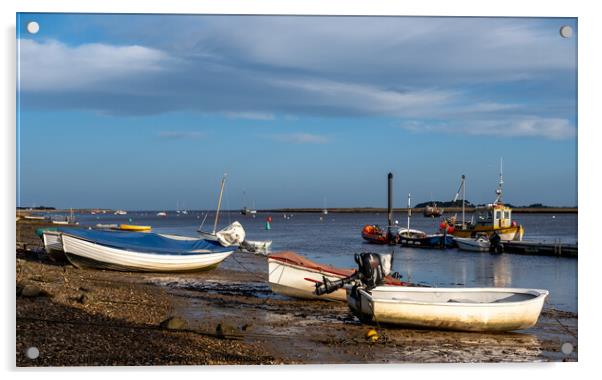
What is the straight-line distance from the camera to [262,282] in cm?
1645

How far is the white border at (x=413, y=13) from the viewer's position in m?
7.06

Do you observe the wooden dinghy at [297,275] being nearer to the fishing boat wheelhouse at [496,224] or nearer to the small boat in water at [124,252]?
the small boat in water at [124,252]

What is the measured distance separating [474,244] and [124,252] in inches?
769

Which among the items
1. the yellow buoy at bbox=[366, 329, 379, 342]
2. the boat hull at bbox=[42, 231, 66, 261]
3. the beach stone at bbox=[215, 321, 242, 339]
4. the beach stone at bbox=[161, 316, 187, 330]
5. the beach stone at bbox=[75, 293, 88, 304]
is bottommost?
the yellow buoy at bbox=[366, 329, 379, 342]

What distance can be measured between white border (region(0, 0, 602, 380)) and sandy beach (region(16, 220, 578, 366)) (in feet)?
0.80

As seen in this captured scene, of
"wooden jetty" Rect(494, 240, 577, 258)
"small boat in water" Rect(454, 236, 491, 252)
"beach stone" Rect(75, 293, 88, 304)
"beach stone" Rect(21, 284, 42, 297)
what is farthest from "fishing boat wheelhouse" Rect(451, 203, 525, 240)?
"beach stone" Rect(21, 284, 42, 297)

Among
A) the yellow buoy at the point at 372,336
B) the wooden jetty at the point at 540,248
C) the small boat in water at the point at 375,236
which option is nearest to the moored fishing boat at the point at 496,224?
the wooden jetty at the point at 540,248

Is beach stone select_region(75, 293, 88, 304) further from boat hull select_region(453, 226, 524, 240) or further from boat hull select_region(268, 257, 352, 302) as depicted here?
boat hull select_region(453, 226, 524, 240)

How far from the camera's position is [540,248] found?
27.5 meters

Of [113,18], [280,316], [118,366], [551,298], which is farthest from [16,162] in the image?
[551,298]

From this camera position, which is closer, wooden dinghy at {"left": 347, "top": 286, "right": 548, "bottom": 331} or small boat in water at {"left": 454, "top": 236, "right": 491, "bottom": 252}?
wooden dinghy at {"left": 347, "top": 286, "right": 548, "bottom": 331}

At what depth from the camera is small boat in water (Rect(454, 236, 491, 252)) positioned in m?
30.3

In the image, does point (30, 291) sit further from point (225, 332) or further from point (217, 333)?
point (225, 332)
